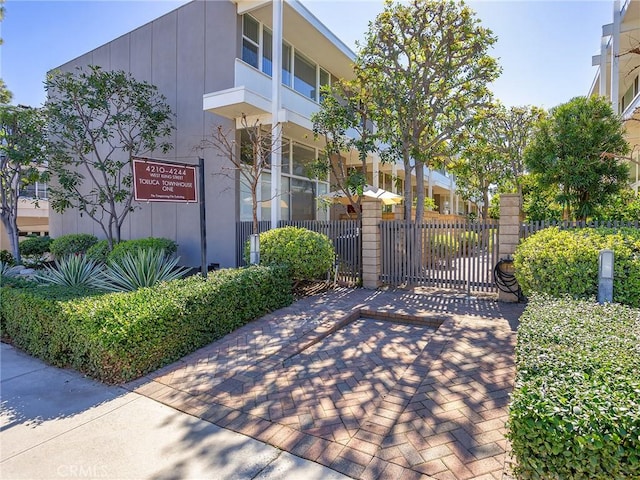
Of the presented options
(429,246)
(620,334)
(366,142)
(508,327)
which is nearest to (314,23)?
(366,142)

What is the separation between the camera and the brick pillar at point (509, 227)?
7468 millimetres

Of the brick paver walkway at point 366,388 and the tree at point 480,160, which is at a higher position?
the tree at point 480,160

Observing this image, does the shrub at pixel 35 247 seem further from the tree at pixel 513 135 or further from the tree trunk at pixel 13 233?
the tree at pixel 513 135

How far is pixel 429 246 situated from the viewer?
8.87 m

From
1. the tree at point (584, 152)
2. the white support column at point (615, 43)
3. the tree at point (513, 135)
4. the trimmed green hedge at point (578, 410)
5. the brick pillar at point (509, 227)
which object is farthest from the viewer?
the tree at point (513, 135)

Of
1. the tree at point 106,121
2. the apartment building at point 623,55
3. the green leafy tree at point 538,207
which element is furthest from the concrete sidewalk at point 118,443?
the green leafy tree at point 538,207

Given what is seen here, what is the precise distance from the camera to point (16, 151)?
35.2ft

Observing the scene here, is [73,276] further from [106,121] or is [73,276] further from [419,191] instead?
[419,191]

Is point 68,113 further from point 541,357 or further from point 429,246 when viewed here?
point 541,357

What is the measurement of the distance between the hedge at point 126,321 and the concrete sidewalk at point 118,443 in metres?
0.43

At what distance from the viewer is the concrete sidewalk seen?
8.66 ft

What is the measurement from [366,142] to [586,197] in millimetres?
5408

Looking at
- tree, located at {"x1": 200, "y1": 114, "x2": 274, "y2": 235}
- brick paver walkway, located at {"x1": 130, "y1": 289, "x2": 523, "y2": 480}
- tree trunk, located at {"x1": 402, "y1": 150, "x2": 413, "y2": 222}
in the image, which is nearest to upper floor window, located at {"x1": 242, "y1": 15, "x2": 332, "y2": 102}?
tree, located at {"x1": 200, "y1": 114, "x2": 274, "y2": 235}

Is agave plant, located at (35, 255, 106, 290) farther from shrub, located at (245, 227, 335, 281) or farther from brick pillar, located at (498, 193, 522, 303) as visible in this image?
brick pillar, located at (498, 193, 522, 303)
